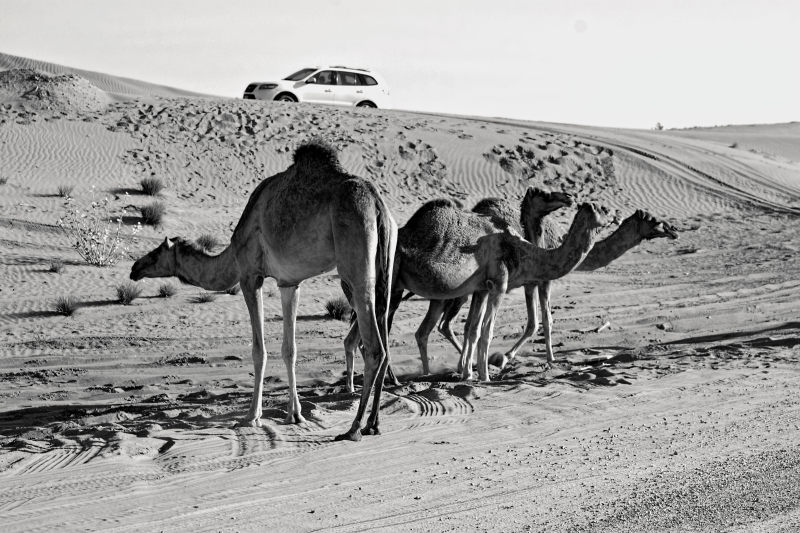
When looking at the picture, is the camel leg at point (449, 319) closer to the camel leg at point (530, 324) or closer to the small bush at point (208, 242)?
the camel leg at point (530, 324)

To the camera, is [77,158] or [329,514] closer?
[329,514]

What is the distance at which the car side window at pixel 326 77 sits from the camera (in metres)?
38.8

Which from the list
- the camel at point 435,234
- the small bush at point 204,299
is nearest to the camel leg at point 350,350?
the camel at point 435,234

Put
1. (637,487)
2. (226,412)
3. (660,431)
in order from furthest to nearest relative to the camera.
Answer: (226,412) < (660,431) < (637,487)

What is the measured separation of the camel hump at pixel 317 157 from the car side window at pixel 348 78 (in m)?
30.5

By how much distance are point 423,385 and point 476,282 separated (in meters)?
1.51

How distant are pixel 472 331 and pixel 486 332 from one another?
1.09 feet

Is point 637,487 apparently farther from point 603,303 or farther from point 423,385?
point 603,303

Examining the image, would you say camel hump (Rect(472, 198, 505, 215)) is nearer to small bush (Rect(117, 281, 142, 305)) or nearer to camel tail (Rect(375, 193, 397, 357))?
camel tail (Rect(375, 193, 397, 357))

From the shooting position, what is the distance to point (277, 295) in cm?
1917

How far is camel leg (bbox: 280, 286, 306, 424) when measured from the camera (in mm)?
9469

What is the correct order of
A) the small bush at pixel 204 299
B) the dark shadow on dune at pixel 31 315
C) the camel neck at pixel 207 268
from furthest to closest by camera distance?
the small bush at pixel 204 299 < the dark shadow on dune at pixel 31 315 < the camel neck at pixel 207 268

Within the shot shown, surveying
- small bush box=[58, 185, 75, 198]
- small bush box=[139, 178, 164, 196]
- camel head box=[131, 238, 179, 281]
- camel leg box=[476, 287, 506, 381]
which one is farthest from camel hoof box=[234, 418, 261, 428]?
small bush box=[139, 178, 164, 196]

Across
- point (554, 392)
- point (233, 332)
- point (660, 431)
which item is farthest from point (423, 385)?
point (233, 332)
